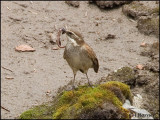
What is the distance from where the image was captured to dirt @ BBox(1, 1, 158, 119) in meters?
8.50

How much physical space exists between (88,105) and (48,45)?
4994 mm

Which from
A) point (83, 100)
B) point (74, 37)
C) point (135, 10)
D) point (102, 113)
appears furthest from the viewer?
point (135, 10)

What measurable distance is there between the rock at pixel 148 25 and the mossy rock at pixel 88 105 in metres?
5.55

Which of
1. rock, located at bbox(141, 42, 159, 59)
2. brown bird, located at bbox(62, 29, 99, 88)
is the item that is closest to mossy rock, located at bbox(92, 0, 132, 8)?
rock, located at bbox(141, 42, 159, 59)

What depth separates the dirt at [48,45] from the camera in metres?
8.50

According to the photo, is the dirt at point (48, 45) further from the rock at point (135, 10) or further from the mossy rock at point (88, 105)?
the mossy rock at point (88, 105)

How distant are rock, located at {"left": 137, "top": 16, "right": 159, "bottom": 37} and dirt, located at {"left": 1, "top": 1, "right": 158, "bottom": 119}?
0.16 m

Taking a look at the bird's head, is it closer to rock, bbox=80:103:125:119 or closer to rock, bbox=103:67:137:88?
rock, bbox=80:103:125:119

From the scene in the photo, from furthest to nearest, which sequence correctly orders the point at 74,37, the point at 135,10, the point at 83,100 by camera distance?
the point at 135,10 → the point at 74,37 → the point at 83,100

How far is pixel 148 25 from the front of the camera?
12.0m

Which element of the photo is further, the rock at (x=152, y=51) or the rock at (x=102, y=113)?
the rock at (x=152, y=51)

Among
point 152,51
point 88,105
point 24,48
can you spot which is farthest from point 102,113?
point 152,51

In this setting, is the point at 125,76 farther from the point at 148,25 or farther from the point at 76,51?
the point at 148,25

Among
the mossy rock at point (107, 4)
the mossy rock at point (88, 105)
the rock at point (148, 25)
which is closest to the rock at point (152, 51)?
the rock at point (148, 25)
